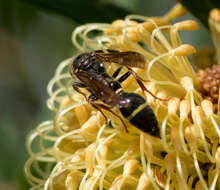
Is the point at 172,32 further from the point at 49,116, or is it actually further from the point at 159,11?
the point at 159,11

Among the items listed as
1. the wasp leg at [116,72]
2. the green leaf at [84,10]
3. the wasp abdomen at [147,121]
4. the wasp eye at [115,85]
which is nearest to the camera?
the wasp abdomen at [147,121]

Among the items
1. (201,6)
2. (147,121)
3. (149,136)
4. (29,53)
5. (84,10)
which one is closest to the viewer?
(147,121)

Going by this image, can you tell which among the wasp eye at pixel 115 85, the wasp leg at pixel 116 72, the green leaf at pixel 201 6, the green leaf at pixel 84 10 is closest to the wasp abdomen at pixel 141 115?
the wasp eye at pixel 115 85

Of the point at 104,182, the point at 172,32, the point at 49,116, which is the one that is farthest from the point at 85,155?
the point at 49,116

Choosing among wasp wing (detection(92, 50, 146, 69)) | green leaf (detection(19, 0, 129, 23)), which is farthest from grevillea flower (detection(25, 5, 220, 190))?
green leaf (detection(19, 0, 129, 23))

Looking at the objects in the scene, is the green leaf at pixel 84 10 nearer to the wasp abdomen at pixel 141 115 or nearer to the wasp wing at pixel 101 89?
the wasp wing at pixel 101 89

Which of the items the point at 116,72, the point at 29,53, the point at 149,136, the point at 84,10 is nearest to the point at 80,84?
the point at 116,72

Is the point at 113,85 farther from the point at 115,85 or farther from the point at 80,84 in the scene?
the point at 80,84
